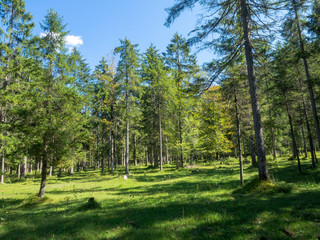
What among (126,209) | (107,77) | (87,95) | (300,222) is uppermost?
(107,77)

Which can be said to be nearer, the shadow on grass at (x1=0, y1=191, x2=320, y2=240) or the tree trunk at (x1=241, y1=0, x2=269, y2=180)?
the shadow on grass at (x1=0, y1=191, x2=320, y2=240)

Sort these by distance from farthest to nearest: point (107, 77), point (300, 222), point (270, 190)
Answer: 1. point (107, 77)
2. point (270, 190)
3. point (300, 222)

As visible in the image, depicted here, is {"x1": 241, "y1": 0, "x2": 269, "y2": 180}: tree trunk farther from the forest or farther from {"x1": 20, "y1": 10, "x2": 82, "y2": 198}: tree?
{"x1": 20, "y1": 10, "x2": 82, "y2": 198}: tree

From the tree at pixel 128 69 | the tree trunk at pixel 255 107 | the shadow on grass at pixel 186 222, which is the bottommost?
the shadow on grass at pixel 186 222

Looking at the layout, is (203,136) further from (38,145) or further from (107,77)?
(38,145)

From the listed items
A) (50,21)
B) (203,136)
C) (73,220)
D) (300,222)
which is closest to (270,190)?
(300,222)

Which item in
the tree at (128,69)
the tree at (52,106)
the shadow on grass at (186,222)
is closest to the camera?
the shadow on grass at (186,222)

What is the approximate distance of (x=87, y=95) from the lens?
12945mm

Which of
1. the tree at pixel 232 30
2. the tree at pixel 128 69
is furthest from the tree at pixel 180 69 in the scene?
the tree at pixel 232 30

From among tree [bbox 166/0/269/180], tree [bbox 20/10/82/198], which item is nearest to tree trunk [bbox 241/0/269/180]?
tree [bbox 166/0/269/180]

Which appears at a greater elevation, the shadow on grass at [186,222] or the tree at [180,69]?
the tree at [180,69]

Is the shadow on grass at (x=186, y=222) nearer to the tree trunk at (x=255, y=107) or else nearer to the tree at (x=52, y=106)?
the tree trunk at (x=255, y=107)

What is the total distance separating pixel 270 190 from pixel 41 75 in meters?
14.8

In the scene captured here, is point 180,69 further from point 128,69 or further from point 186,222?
point 186,222
